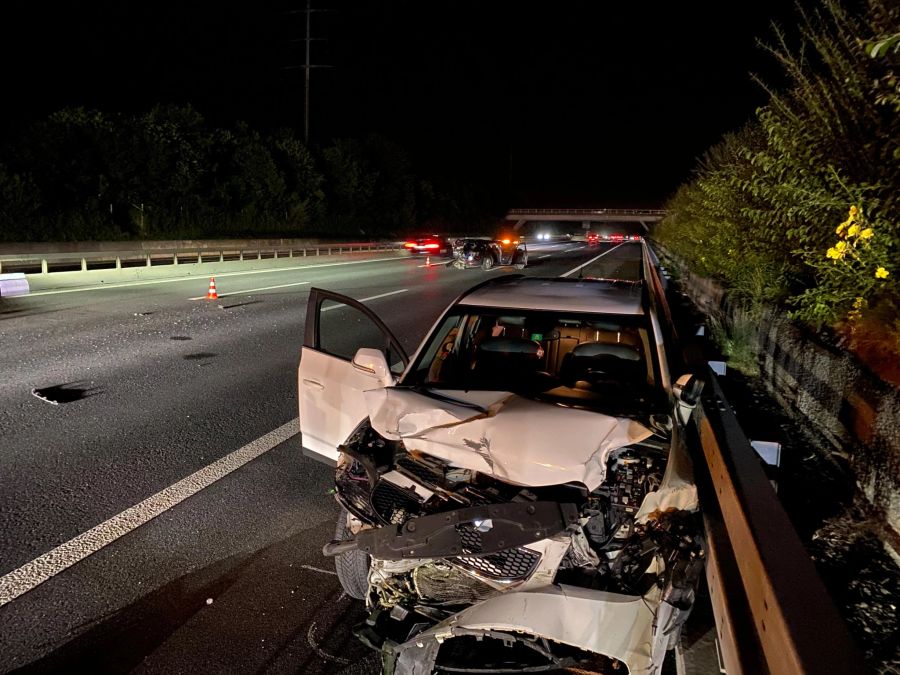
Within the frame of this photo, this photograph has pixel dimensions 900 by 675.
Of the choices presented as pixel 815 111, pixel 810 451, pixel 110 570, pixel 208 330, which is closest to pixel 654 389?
pixel 810 451

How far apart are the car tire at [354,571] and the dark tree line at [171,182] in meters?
36.1

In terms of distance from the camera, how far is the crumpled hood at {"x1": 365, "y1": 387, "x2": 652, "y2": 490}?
106 inches

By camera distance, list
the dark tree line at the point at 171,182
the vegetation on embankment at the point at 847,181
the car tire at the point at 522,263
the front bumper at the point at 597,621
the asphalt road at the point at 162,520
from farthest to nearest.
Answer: the dark tree line at the point at 171,182 < the car tire at the point at 522,263 < the vegetation on embankment at the point at 847,181 < the asphalt road at the point at 162,520 < the front bumper at the point at 597,621

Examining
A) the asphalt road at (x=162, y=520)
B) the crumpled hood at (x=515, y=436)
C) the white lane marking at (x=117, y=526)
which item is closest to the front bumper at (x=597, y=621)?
the crumpled hood at (x=515, y=436)

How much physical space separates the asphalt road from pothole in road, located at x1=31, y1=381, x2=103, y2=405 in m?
0.02

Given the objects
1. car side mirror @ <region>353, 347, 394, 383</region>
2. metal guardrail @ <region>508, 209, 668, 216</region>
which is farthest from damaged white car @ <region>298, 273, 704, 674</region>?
metal guardrail @ <region>508, 209, 668, 216</region>

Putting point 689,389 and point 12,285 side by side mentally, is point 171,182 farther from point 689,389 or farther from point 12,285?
point 689,389

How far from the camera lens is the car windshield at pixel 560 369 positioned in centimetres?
382

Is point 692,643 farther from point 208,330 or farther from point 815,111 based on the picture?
point 208,330

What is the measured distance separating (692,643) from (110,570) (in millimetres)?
2936

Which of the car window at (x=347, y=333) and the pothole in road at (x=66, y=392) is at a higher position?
the pothole in road at (x=66, y=392)

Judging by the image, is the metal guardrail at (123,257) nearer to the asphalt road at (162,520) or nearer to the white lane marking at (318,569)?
the asphalt road at (162,520)

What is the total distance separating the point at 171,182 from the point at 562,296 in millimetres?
43989

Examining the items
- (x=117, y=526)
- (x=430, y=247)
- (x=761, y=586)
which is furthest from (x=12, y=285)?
(x=430, y=247)
